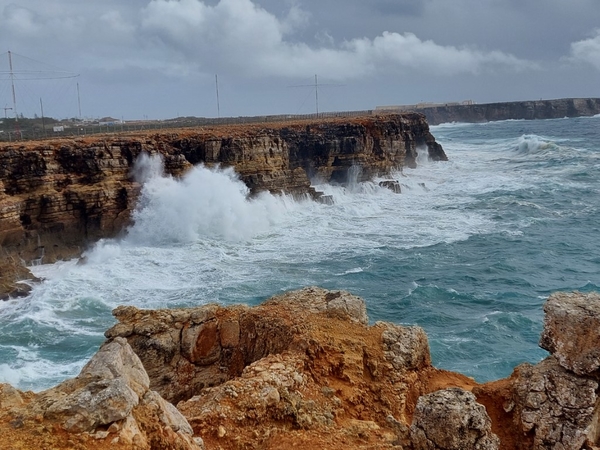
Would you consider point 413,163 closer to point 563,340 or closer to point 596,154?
point 596,154

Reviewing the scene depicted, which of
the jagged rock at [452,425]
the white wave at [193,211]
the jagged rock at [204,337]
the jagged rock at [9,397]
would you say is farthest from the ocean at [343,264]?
the jagged rock at [9,397]

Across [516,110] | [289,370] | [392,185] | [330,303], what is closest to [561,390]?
[289,370]

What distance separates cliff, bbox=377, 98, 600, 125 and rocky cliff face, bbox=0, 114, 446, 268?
5204 inches

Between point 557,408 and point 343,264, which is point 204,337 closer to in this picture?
point 557,408

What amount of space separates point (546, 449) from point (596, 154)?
73795mm

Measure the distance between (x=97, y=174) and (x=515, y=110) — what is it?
552 feet

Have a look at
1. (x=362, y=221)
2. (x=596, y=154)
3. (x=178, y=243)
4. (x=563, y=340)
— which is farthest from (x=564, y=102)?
(x=563, y=340)

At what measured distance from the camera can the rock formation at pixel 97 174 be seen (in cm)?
3034

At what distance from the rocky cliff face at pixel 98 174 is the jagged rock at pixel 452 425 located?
26.4 m

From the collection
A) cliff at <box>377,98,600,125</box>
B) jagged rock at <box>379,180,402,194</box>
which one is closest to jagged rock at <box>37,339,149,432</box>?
jagged rock at <box>379,180,402,194</box>

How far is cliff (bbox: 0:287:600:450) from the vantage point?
6.87 metres

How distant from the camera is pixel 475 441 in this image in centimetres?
765

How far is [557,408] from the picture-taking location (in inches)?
346

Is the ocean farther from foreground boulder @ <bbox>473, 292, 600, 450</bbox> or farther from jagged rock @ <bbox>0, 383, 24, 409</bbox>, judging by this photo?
jagged rock @ <bbox>0, 383, 24, 409</bbox>
